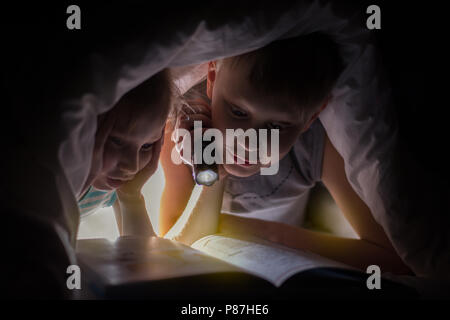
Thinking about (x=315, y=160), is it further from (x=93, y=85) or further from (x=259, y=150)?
(x=93, y=85)

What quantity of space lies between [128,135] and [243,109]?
21 centimetres

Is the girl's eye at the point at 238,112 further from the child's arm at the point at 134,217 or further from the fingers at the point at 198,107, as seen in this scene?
the child's arm at the point at 134,217

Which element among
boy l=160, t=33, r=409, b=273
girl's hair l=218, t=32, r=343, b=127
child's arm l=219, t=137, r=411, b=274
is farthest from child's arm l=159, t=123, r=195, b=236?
girl's hair l=218, t=32, r=343, b=127

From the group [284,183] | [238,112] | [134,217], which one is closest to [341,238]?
[284,183]

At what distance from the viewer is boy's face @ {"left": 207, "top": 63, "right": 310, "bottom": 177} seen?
22.4 inches

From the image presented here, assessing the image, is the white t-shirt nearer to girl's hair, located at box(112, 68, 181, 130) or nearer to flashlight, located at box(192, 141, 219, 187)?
flashlight, located at box(192, 141, 219, 187)

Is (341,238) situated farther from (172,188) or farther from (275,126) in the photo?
(172,188)

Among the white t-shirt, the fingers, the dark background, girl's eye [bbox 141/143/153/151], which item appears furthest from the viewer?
the white t-shirt

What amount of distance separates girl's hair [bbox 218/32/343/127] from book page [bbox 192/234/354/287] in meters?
0.25

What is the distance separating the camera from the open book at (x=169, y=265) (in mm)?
336

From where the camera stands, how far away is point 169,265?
1.29ft

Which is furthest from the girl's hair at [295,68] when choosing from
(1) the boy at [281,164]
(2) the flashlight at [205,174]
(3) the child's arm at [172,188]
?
(3) the child's arm at [172,188]

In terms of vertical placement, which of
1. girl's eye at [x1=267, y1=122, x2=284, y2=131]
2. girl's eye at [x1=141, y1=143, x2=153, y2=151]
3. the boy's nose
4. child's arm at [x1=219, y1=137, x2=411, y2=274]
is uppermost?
girl's eye at [x1=267, y1=122, x2=284, y2=131]
